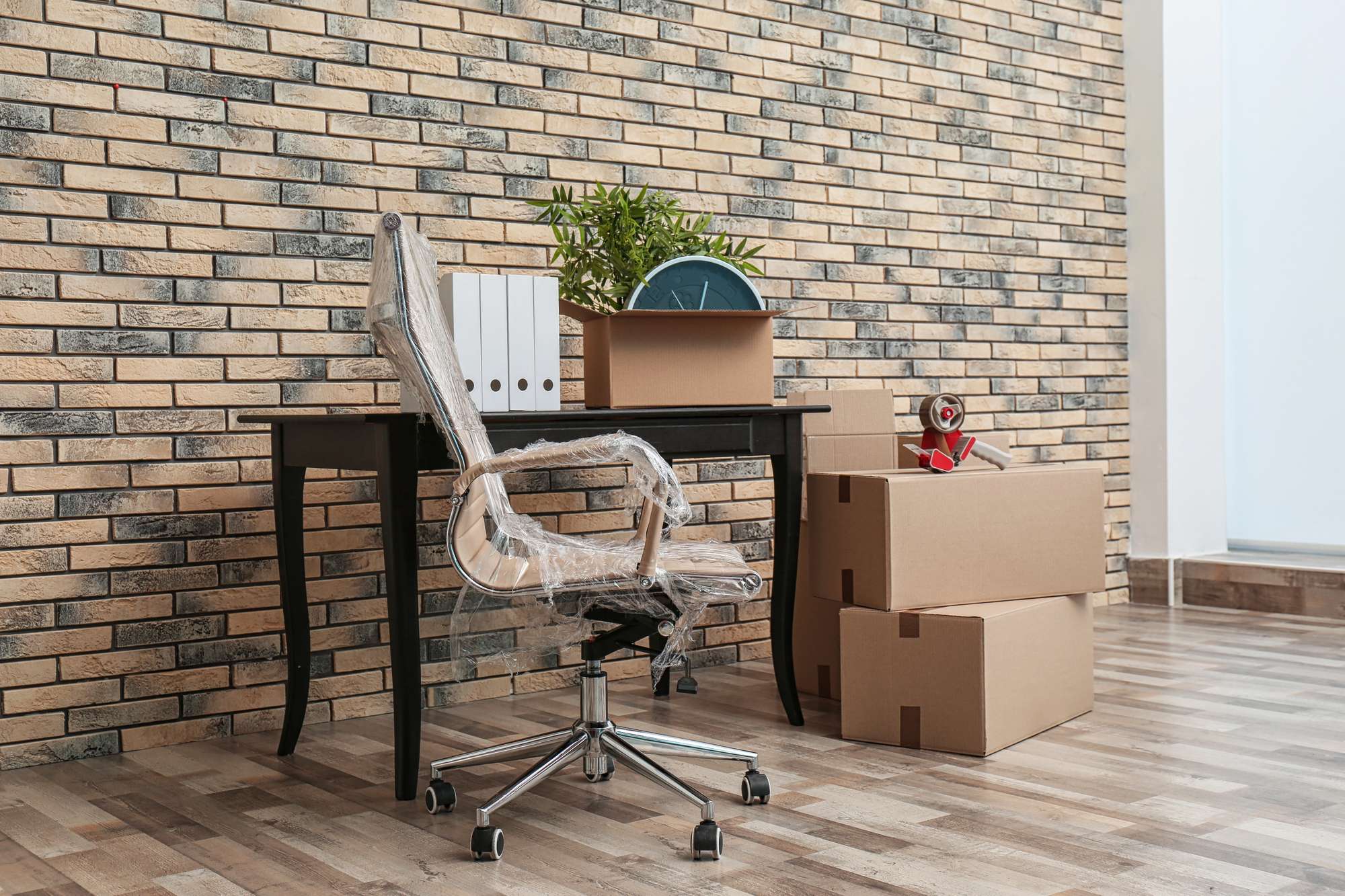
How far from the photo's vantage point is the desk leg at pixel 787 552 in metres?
2.85

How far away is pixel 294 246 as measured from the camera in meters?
2.99

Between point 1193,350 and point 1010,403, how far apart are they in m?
0.83

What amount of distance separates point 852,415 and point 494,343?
1049mm

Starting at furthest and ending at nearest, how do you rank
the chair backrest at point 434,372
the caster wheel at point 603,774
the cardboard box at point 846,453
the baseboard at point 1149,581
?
the baseboard at point 1149,581 < the cardboard box at point 846,453 < the caster wheel at point 603,774 < the chair backrest at point 434,372

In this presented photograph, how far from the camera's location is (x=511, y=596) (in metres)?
2.05

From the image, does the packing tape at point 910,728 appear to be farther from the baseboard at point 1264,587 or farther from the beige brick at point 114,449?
the baseboard at point 1264,587

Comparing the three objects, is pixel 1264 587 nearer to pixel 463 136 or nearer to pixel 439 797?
pixel 463 136

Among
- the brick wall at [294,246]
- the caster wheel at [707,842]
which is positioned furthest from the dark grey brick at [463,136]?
the caster wheel at [707,842]

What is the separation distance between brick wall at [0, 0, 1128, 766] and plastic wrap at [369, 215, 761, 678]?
0.79m

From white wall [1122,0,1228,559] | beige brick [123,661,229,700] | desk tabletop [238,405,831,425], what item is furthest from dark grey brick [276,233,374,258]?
white wall [1122,0,1228,559]

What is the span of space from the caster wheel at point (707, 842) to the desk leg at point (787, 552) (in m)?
0.92

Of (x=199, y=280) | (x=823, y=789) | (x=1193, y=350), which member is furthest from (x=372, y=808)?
(x=1193, y=350)

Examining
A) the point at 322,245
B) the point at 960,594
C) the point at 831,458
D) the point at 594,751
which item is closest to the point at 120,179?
the point at 322,245

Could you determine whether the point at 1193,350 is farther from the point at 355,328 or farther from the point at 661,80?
the point at 355,328
